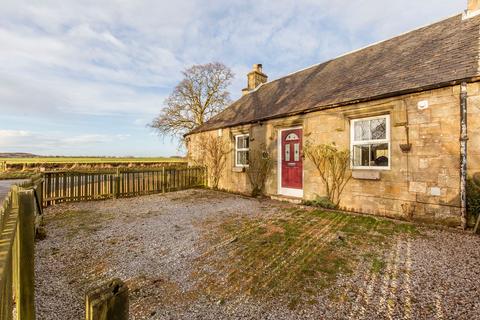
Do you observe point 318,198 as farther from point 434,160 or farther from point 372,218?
point 434,160

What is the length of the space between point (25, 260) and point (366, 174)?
7309mm

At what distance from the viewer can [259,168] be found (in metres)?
10.2

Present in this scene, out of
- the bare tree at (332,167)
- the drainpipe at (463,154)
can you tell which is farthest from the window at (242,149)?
the drainpipe at (463,154)

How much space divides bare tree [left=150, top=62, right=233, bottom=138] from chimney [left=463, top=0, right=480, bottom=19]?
20.4 m

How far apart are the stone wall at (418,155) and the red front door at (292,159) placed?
4.29ft

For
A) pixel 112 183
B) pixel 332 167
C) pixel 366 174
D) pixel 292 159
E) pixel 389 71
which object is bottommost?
pixel 112 183

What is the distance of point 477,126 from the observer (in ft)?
17.2

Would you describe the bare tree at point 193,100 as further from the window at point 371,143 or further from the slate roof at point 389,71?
the window at point 371,143

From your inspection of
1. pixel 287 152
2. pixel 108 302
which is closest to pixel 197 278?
pixel 108 302

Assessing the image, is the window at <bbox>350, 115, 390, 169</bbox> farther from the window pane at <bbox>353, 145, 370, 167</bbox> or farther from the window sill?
the window sill

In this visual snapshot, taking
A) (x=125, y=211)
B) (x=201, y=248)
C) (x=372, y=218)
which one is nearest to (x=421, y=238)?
(x=372, y=218)

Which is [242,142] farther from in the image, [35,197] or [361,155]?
[35,197]

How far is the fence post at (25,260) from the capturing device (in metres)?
1.97

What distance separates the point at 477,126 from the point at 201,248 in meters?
6.44
